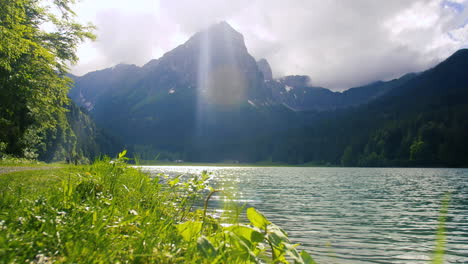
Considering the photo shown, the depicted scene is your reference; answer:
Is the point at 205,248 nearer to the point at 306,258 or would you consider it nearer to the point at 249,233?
the point at 249,233

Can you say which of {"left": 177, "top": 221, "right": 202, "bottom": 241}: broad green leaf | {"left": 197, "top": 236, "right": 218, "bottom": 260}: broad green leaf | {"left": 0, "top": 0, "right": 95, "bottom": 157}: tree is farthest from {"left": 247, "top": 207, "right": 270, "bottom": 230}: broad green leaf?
{"left": 0, "top": 0, "right": 95, "bottom": 157}: tree

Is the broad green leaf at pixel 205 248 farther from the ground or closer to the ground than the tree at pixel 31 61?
closer to the ground

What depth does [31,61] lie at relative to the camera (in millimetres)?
20062

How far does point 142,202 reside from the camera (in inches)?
267

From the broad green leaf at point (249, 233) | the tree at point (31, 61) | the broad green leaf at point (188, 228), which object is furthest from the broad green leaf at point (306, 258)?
the tree at point (31, 61)

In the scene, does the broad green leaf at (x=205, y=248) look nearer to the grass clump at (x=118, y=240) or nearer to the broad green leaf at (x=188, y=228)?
the grass clump at (x=118, y=240)

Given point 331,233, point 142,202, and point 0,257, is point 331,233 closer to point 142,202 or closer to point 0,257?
point 142,202

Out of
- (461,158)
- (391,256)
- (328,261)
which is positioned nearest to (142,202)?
(328,261)

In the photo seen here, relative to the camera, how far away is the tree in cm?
1379

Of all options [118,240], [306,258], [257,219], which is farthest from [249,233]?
[118,240]

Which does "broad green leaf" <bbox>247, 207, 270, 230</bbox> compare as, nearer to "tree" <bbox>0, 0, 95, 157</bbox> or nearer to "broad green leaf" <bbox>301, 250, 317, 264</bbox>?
"broad green leaf" <bbox>301, 250, 317, 264</bbox>

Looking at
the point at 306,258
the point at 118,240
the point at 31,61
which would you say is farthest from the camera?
the point at 31,61

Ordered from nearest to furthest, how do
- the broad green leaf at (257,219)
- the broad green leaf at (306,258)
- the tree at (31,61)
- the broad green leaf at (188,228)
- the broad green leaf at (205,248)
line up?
the broad green leaf at (205,248), the broad green leaf at (306,258), the broad green leaf at (257,219), the broad green leaf at (188,228), the tree at (31,61)

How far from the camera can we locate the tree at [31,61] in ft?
45.2
